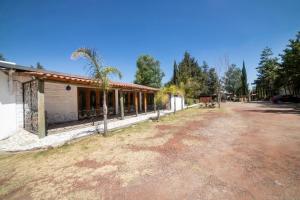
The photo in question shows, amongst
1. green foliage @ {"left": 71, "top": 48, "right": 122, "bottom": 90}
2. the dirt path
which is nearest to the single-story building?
green foliage @ {"left": 71, "top": 48, "right": 122, "bottom": 90}

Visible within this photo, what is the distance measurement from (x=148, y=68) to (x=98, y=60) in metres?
32.0

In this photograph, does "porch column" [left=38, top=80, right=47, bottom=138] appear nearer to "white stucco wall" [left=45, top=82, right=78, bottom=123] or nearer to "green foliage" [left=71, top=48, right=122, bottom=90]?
"green foliage" [left=71, top=48, right=122, bottom=90]

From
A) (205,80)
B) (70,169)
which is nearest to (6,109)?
(70,169)

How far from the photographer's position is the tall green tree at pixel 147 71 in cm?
3881

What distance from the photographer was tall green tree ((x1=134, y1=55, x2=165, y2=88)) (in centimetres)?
3881

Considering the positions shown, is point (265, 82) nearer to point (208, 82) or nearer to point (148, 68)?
point (208, 82)

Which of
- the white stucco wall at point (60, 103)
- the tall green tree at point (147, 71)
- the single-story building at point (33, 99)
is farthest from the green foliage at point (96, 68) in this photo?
the tall green tree at point (147, 71)

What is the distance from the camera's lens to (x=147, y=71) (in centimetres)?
3866

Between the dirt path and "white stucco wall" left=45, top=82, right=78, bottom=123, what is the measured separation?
5.53 meters

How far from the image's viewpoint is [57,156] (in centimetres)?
534

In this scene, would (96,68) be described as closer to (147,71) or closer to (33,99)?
(33,99)

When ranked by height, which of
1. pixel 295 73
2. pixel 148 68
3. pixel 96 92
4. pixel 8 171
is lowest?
pixel 8 171

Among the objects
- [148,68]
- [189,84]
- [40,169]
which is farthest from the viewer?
[148,68]

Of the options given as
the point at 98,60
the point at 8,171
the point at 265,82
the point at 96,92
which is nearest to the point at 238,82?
the point at 265,82
